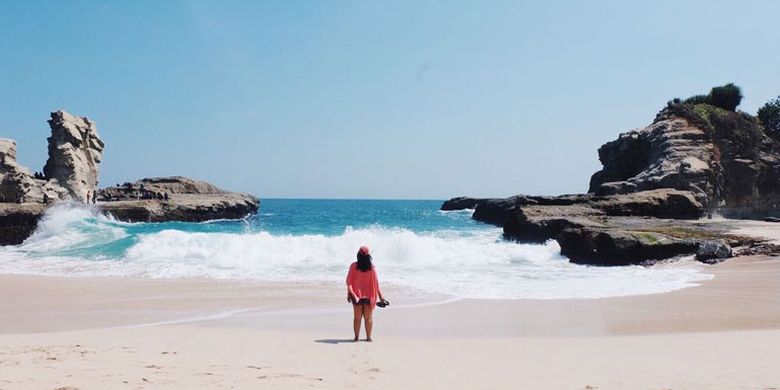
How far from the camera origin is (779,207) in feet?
130

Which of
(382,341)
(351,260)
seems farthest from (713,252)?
(382,341)

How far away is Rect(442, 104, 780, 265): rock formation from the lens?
19.3m

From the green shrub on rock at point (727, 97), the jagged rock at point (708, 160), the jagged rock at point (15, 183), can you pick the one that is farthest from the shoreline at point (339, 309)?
the green shrub on rock at point (727, 97)

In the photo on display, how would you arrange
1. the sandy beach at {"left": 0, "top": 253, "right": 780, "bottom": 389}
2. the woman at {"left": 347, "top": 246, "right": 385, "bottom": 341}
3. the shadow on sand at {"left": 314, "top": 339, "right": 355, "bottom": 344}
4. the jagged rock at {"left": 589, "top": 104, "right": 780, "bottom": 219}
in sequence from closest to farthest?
the sandy beach at {"left": 0, "top": 253, "right": 780, "bottom": 389} → the shadow on sand at {"left": 314, "top": 339, "right": 355, "bottom": 344} → the woman at {"left": 347, "top": 246, "right": 385, "bottom": 341} → the jagged rock at {"left": 589, "top": 104, "right": 780, "bottom": 219}

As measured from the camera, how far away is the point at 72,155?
41.2m

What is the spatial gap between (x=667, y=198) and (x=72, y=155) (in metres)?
38.4

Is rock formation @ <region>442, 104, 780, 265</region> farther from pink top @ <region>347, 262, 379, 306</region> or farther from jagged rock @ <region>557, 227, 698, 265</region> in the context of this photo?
pink top @ <region>347, 262, 379, 306</region>

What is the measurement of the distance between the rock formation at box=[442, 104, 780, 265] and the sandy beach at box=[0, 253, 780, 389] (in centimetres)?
618

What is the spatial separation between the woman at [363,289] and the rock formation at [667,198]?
13.2 meters

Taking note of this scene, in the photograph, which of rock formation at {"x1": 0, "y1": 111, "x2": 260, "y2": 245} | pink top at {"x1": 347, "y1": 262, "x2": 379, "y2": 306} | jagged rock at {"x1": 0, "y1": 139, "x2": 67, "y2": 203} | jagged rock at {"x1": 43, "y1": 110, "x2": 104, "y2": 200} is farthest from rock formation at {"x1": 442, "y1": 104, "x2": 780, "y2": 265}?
jagged rock at {"x1": 43, "y1": 110, "x2": 104, "y2": 200}

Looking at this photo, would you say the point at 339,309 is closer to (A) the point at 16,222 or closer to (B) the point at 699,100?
(A) the point at 16,222

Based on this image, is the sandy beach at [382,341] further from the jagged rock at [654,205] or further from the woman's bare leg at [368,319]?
the jagged rock at [654,205]

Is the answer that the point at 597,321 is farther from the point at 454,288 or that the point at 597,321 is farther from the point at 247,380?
the point at 247,380

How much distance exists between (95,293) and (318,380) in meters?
8.91
